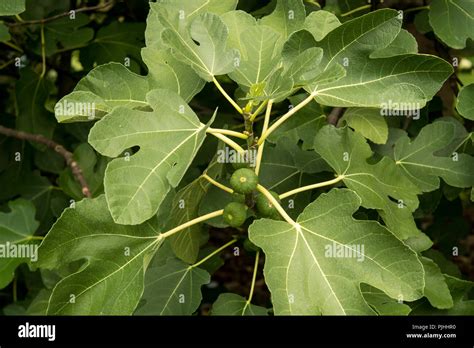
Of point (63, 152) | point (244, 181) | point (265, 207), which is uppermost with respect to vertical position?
point (244, 181)

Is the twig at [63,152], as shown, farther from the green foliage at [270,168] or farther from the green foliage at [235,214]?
the green foliage at [235,214]

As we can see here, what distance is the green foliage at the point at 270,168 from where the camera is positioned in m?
1.58

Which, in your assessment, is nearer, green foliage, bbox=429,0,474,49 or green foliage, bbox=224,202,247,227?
green foliage, bbox=224,202,247,227

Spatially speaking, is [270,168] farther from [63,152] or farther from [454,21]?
[63,152]

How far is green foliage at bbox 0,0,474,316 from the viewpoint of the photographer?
158 centimetres

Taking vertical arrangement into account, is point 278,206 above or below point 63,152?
above

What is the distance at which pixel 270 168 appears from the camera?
2.07 m

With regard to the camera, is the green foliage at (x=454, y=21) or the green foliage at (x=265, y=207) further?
the green foliage at (x=454, y=21)

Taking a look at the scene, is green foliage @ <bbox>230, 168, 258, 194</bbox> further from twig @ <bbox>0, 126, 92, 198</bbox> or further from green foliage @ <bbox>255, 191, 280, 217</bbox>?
twig @ <bbox>0, 126, 92, 198</bbox>

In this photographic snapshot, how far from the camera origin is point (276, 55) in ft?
5.75

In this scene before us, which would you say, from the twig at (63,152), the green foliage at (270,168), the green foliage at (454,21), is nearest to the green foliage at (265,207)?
the green foliage at (270,168)

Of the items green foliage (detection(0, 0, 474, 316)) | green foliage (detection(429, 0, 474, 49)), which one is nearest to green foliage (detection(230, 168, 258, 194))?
green foliage (detection(0, 0, 474, 316))

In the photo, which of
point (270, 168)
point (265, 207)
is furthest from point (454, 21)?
point (265, 207)
